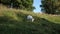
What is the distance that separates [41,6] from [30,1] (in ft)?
22.5

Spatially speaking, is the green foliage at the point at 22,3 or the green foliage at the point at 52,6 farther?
the green foliage at the point at 52,6

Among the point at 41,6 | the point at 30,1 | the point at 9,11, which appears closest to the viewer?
the point at 9,11

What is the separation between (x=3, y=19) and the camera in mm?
18750

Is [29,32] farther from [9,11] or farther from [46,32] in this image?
[9,11]

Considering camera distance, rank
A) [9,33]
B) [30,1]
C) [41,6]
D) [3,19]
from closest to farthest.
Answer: [9,33] < [3,19] < [30,1] < [41,6]

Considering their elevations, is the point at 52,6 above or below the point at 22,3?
below

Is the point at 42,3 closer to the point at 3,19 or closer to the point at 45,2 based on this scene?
the point at 45,2

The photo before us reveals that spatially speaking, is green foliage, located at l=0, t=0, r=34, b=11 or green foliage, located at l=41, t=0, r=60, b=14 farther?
green foliage, located at l=41, t=0, r=60, b=14

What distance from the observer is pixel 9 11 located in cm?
2191

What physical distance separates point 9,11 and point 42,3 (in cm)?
2383

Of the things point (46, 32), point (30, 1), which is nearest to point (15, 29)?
point (46, 32)

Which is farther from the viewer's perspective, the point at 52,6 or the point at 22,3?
the point at 52,6

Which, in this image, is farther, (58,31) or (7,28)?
(58,31)

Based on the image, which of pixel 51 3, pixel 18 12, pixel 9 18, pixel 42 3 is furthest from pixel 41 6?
pixel 9 18
